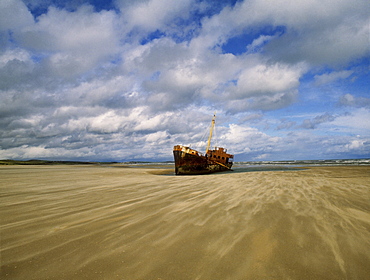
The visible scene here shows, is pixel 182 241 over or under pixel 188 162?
under

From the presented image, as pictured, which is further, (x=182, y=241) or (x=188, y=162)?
(x=188, y=162)

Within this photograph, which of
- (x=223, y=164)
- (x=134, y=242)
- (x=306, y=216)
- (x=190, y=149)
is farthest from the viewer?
(x=223, y=164)

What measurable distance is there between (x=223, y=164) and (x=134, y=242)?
34278mm

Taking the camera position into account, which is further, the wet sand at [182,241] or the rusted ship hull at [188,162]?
the rusted ship hull at [188,162]

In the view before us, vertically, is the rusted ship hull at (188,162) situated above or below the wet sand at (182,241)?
above

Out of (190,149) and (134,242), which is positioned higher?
(190,149)

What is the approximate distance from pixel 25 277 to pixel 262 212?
506cm

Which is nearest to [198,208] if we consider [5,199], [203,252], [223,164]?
[203,252]

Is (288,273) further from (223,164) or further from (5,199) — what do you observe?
(223,164)

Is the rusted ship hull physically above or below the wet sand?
above

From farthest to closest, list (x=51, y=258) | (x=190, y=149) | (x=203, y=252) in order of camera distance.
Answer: (x=190, y=149) < (x=203, y=252) < (x=51, y=258)

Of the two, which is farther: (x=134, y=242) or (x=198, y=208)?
(x=198, y=208)

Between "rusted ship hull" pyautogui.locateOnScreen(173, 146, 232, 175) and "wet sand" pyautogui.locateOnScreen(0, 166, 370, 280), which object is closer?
"wet sand" pyautogui.locateOnScreen(0, 166, 370, 280)

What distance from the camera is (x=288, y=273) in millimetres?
2547
